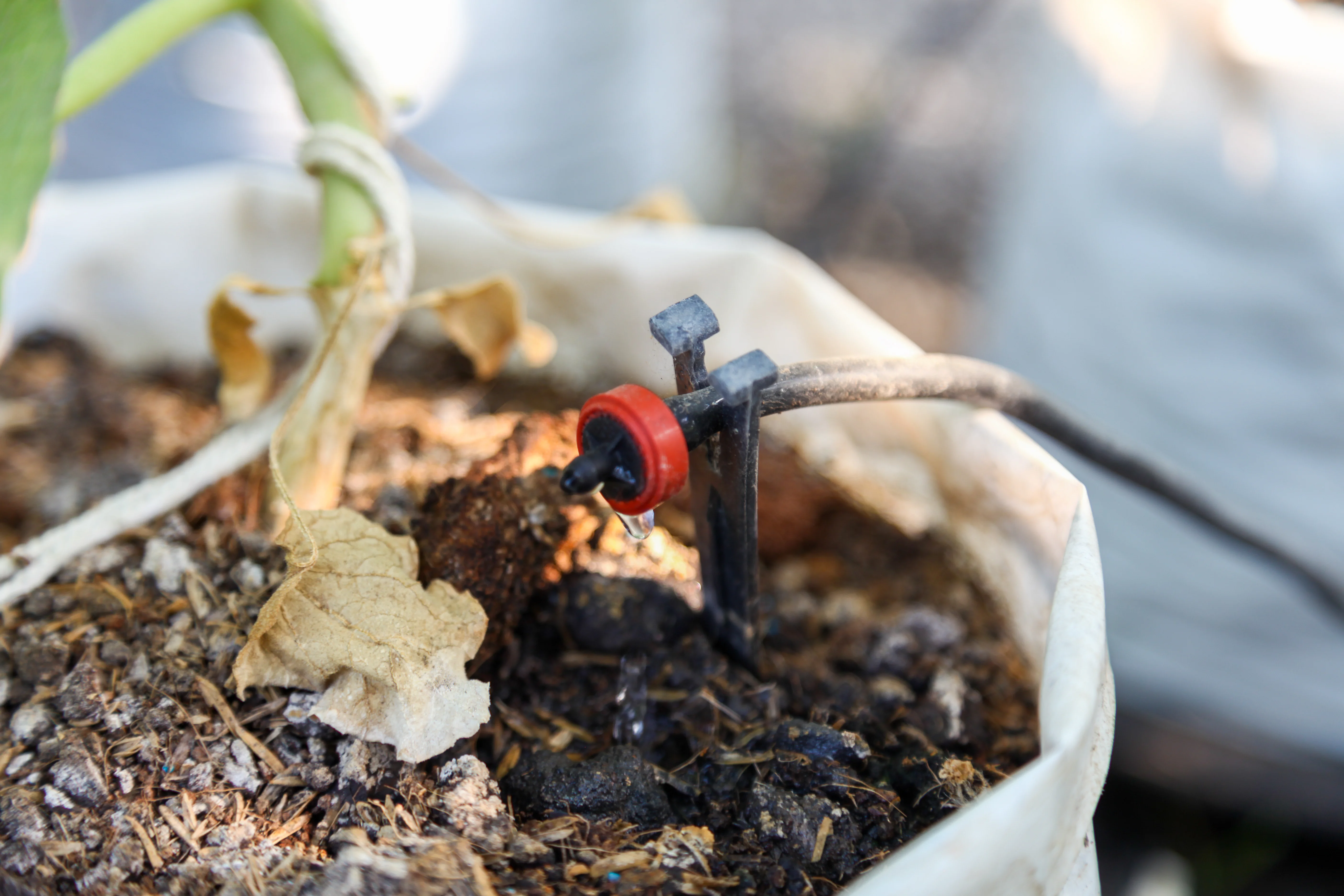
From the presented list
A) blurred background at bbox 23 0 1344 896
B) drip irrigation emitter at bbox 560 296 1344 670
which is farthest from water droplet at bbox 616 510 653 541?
blurred background at bbox 23 0 1344 896

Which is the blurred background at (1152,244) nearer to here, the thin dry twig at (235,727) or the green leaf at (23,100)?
the green leaf at (23,100)

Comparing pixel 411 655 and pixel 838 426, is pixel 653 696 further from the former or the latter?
pixel 838 426

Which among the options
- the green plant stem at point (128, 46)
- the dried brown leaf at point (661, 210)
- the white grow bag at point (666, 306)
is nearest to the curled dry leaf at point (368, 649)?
the white grow bag at point (666, 306)

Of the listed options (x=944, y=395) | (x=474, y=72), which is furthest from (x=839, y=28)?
(x=944, y=395)

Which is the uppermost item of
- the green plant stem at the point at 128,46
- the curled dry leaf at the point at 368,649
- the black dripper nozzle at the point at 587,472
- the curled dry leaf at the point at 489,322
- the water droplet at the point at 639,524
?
the green plant stem at the point at 128,46

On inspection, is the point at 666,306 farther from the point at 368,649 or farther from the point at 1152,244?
the point at 1152,244

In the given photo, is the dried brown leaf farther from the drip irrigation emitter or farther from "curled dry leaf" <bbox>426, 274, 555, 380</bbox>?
the drip irrigation emitter

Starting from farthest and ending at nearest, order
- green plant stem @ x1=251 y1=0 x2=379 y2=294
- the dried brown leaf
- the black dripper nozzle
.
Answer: the dried brown leaf → green plant stem @ x1=251 y1=0 x2=379 y2=294 → the black dripper nozzle
